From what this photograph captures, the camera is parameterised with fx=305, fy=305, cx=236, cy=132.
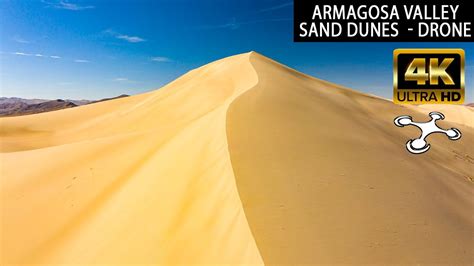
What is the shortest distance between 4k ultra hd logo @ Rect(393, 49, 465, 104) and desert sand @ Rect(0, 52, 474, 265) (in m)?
1.75

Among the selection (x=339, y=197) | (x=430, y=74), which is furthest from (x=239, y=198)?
(x=430, y=74)

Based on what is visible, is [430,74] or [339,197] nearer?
[339,197]

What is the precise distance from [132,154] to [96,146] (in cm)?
174

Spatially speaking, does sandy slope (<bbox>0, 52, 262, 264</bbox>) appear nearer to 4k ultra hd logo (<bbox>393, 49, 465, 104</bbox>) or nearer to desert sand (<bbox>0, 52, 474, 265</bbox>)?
desert sand (<bbox>0, 52, 474, 265</bbox>)

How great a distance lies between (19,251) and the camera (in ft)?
17.0

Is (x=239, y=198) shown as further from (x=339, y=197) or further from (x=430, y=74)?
(x=430, y=74)

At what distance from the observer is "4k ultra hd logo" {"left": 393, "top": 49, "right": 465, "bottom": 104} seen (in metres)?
8.20

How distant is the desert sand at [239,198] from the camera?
398 cm

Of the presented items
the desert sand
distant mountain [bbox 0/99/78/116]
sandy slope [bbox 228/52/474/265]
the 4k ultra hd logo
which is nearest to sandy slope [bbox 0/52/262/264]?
the desert sand

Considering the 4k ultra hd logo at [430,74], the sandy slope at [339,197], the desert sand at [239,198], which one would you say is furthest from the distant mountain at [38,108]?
the 4k ultra hd logo at [430,74]

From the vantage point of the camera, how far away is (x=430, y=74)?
839 cm

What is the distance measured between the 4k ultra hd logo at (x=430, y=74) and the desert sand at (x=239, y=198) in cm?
175

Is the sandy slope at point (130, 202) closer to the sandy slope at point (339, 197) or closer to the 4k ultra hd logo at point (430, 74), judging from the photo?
the sandy slope at point (339, 197)

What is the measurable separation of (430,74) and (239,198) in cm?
706
